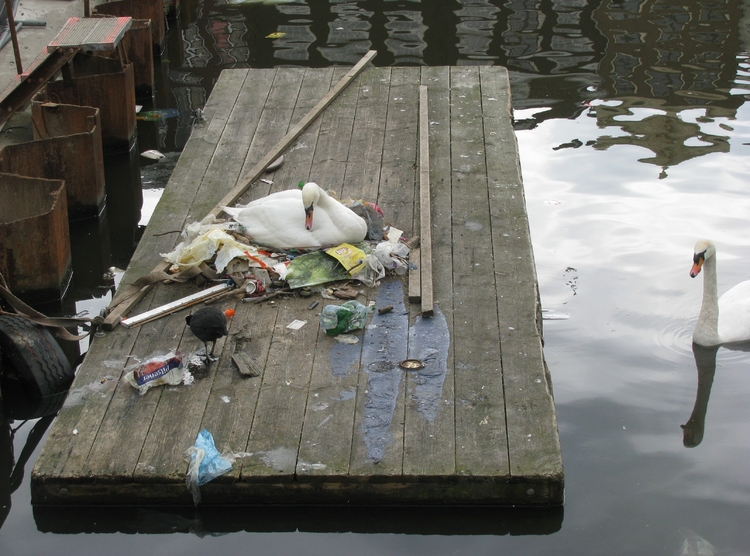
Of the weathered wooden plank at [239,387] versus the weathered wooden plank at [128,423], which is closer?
the weathered wooden plank at [128,423]

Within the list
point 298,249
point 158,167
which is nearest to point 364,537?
point 298,249

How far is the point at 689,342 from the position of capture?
639 centimetres

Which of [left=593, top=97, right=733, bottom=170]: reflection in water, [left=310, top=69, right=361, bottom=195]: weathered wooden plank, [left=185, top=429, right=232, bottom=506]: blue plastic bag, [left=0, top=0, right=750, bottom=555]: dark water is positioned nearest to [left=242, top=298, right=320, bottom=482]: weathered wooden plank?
[left=185, top=429, right=232, bottom=506]: blue plastic bag

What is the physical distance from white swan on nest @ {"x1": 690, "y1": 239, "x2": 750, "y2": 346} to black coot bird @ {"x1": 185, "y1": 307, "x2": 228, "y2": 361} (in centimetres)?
333

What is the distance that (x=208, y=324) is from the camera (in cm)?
485

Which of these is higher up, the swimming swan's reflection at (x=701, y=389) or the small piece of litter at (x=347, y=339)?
the small piece of litter at (x=347, y=339)

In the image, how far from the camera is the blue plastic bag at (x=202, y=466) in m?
4.34

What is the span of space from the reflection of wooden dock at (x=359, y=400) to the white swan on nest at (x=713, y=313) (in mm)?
1251

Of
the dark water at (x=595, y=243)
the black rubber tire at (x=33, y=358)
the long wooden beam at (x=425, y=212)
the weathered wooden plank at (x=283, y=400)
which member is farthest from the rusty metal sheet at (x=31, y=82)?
the weathered wooden plank at (x=283, y=400)

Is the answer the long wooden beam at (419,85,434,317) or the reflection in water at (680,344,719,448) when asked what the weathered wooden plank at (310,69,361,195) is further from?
the reflection in water at (680,344,719,448)

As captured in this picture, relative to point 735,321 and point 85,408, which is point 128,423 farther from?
point 735,321

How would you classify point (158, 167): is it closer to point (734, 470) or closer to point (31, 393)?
point (31, 393)

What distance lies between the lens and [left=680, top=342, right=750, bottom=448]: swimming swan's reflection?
5445mm

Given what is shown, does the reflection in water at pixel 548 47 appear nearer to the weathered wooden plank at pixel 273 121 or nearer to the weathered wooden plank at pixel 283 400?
the weathered wooden plank at pixel 273 121
